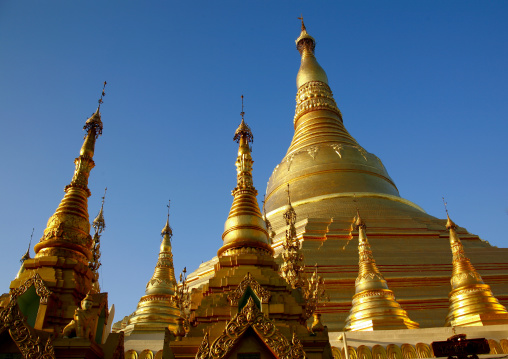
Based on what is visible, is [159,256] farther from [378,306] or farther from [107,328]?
[107,328]

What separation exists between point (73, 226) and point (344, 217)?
1408 centimetres

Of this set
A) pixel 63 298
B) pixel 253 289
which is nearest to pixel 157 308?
pixel 63 298

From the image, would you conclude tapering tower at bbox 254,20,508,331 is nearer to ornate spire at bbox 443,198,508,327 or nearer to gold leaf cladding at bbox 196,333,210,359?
ornate spire at bbox 443,198,508,327

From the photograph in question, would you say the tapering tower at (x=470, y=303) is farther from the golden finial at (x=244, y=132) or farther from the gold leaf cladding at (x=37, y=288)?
the gold leaf cladding at (x=37, y=288)

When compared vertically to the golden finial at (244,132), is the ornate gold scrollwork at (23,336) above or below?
below

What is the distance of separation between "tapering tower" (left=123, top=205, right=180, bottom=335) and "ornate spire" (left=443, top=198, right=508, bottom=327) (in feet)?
26.4

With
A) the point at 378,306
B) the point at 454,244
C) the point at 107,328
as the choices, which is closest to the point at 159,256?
the point at 378,306

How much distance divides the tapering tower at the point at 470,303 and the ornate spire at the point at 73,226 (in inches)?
391

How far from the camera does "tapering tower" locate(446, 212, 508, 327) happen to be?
11.7 m

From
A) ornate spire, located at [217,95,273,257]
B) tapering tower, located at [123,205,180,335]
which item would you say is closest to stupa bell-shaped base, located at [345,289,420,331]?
ornate spire, located at [217,95,273,257]

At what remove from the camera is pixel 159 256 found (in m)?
16.3

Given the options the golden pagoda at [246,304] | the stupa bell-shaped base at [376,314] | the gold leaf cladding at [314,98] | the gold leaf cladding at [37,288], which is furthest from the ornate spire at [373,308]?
the gold leaf cladding at [314,98]

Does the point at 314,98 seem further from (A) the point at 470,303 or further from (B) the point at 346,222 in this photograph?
(A) the point at 470,303

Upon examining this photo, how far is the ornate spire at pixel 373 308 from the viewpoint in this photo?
11508 millimetres
